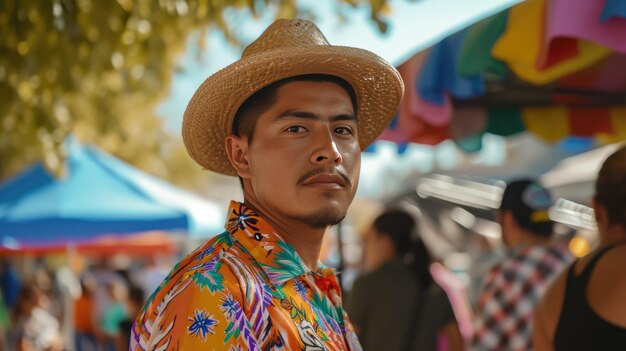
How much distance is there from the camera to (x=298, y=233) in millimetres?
2061

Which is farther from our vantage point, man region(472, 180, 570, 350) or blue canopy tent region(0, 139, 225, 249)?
blue canopy tent region(0, 139, 225, 249)

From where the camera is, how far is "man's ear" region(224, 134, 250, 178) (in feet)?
6.93

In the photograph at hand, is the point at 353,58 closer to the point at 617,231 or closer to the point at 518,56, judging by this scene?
the point at 518,56

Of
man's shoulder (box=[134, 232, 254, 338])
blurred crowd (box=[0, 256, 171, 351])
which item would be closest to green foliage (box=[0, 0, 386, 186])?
blurred crowd (box=[0, 256, 171, 351])

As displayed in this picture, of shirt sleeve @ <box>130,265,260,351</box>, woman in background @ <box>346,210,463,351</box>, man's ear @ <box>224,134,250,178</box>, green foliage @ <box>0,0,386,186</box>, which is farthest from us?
green foliage @ <box>0,0,386,186</box>

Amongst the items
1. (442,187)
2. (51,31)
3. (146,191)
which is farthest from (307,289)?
(442,187)

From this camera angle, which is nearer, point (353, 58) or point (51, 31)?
point (353, 58)

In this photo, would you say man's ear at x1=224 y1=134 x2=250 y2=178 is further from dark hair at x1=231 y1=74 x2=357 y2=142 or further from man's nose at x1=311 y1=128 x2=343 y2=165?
man's nose at x1=311 y1=128 x2=343 y2=165

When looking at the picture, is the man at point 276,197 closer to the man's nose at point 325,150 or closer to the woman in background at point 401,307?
the man's nose at point 325,150

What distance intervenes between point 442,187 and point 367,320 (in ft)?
22.9

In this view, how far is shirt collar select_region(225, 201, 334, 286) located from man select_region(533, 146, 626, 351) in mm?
1140

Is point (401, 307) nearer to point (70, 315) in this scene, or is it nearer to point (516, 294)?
point (516, 294)

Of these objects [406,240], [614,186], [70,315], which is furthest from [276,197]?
[70,315]

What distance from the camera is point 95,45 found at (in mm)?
5254
